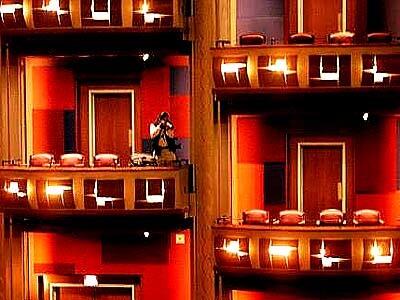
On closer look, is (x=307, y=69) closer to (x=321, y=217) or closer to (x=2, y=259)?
(x=321, y=217)

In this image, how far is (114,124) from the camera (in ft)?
69.5

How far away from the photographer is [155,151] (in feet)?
65.9

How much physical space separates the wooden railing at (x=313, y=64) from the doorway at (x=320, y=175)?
1.49m

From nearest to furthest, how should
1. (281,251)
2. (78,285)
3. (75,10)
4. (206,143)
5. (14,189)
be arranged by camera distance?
1. (281,251)
2. (206,143)
3. (75,10)
4. (14,189)
5. (78,285)

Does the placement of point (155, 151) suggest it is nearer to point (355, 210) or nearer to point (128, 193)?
point (128, 193)

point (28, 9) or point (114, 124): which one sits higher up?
point (28, 9)

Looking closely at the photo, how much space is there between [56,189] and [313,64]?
539 centimetres

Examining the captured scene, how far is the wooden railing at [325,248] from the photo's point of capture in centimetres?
1878

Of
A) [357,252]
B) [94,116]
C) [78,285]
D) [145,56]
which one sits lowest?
[78,285]

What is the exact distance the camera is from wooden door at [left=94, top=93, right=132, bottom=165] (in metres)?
21.2

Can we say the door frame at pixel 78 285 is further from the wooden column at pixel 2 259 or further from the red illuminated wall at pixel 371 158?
the red illuminated wall at pixel 371 158

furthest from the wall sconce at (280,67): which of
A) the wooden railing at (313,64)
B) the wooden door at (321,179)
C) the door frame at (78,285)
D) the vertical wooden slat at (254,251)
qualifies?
the door frame at (78,285)

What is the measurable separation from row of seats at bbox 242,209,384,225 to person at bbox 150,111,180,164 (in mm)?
1884

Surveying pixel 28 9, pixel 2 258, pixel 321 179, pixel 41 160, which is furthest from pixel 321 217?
pixel 28 9
